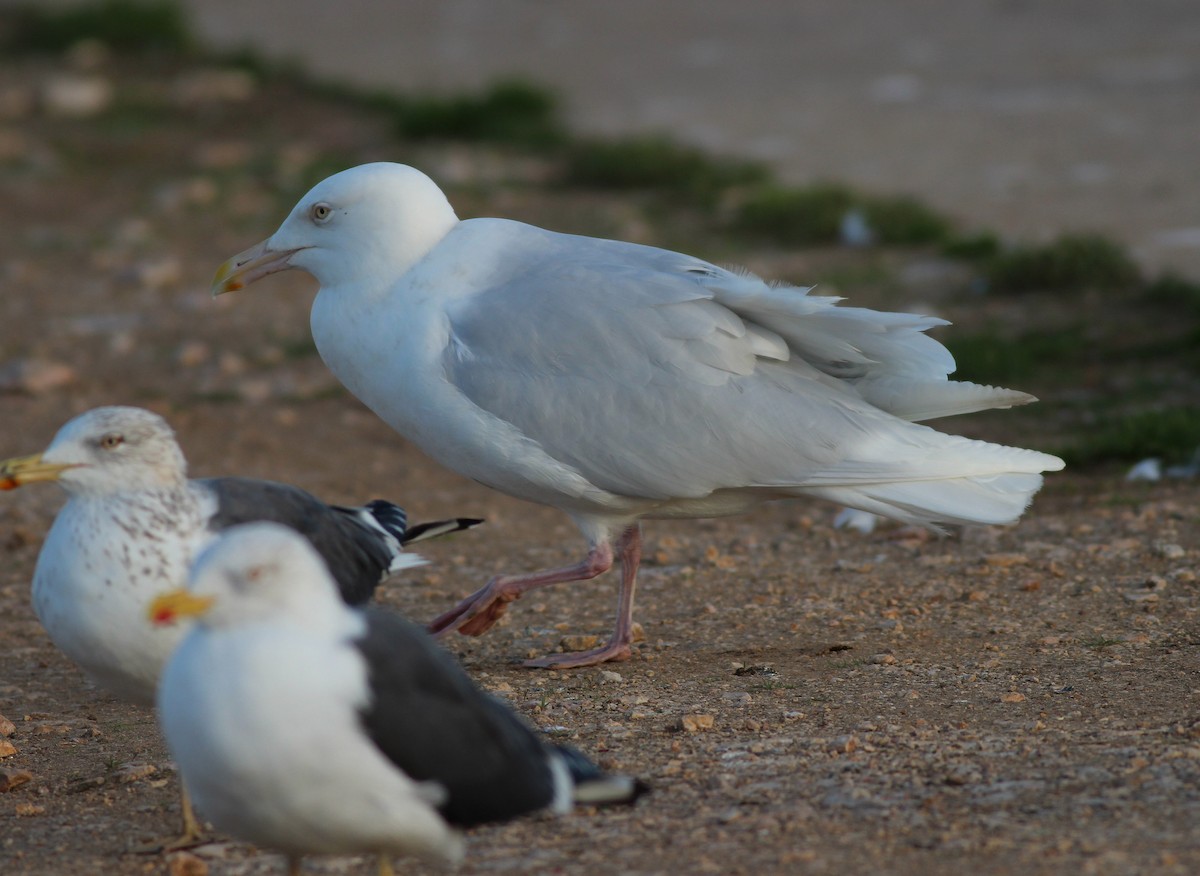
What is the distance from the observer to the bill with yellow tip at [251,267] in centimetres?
562

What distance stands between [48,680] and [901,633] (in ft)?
8.88

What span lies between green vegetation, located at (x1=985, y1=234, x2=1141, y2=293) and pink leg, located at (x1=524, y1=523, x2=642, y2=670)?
14.9 ft

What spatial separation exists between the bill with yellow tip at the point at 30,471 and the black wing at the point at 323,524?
385 millimetres

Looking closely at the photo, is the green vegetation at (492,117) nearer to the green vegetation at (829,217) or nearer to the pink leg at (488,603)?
the green vegetation at (829,217)

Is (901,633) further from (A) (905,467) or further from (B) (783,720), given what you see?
(B) (783,720)

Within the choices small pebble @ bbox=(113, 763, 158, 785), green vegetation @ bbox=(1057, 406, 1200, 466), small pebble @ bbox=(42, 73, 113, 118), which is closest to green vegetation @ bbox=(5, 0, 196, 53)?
small pebble @ bbox=(42, 73, 113, 118)

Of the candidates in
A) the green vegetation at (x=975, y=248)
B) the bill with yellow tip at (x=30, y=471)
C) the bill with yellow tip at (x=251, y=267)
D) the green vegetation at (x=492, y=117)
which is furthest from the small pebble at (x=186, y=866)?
the green vegetation at (x=492, y=117)

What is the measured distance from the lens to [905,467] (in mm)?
5203

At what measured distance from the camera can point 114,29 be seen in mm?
16688

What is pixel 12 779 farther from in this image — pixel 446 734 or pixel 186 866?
pixel 446 734

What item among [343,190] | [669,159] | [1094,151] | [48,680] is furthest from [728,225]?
[48,680]

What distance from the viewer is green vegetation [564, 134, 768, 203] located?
1183cm

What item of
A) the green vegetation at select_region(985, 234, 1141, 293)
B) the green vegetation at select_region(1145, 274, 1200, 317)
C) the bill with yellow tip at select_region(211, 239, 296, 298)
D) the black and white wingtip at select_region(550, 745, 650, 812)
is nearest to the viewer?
the black and white wingtip at select_region(550, 745, 650, 812)

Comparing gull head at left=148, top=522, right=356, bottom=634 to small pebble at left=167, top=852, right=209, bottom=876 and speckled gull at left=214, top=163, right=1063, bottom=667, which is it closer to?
small pebble at left=167, top=852, right=209, bottom=876
